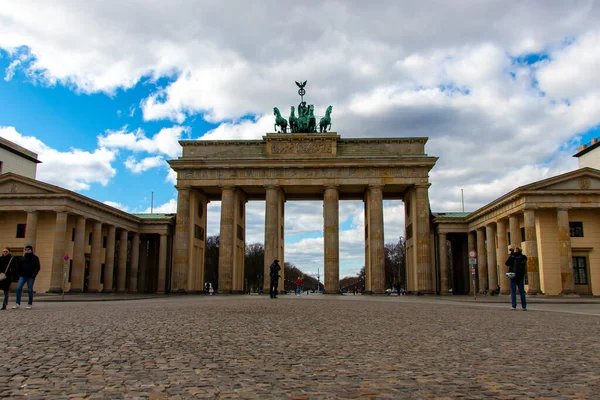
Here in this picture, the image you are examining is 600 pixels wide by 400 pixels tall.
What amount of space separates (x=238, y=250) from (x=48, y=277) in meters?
18.8

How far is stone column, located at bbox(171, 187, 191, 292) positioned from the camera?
52688mm

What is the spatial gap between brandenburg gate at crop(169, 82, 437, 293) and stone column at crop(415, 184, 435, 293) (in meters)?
0.10

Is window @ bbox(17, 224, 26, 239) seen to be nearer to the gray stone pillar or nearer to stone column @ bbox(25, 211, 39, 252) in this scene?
stone column @ bbox(25, 211, 39, 252)

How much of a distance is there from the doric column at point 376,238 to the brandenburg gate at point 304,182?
97mm

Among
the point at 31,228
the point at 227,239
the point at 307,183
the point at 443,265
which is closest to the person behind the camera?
the point at 31,228

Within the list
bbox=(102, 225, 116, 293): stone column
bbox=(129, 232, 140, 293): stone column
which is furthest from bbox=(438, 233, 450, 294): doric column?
bbox=(102, 225, 116, 293): stone column

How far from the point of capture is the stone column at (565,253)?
128 feet

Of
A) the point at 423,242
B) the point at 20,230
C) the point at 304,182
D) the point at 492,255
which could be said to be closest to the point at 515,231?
the point at 492,255

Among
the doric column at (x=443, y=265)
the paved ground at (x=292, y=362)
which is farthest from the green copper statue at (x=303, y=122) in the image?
the paved ground at (x=292, y=362)

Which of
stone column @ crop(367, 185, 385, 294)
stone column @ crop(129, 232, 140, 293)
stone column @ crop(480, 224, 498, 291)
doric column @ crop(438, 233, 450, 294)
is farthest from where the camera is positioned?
stone column @ crop(129, 232, 140, 293)

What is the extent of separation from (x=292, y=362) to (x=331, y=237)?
45381 millimetres

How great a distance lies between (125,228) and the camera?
5566 cm

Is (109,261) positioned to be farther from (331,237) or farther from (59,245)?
(331,237)

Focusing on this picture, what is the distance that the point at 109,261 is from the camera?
52.4 metres
